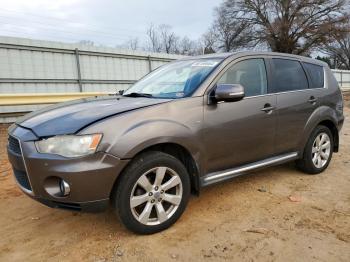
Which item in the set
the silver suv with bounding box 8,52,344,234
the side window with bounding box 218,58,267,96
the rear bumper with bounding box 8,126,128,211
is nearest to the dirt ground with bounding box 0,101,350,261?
the silver suv with bounding box 8,52,344,234

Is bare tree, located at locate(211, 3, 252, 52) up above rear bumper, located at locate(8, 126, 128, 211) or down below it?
above

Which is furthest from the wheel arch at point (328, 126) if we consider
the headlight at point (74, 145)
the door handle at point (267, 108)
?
the headlight at point (74, 145)

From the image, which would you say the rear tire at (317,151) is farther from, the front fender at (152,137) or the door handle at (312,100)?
the front fender at (152,137)

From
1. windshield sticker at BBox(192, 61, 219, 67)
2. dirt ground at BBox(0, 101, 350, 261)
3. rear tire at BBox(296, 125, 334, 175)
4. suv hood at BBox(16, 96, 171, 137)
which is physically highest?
windshield sticker at BBox(192, 61, 219, 67)

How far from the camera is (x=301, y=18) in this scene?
38094 mm

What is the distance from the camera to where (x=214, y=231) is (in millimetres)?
3379

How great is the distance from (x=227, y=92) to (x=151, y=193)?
1245mm

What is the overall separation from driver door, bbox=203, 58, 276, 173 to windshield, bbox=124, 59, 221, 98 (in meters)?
0.24

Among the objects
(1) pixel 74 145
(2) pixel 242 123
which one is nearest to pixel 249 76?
(2) pixel 242 123

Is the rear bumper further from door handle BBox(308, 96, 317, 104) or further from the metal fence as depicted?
the metal fence

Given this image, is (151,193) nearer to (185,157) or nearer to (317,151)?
(185,157)

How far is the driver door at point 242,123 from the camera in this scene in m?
3.67

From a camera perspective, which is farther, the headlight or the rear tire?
the rear tire

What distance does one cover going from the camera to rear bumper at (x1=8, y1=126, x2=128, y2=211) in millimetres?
2896
